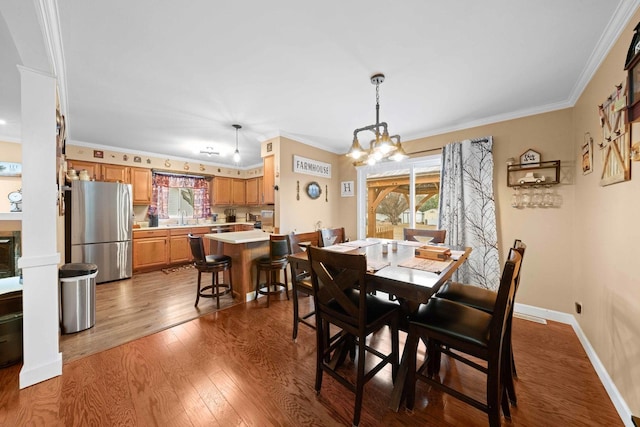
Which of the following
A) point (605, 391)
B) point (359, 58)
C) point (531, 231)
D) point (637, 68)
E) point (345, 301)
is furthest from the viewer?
point (531, 231)

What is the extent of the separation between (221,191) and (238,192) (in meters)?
0.47

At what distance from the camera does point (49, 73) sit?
169 cm

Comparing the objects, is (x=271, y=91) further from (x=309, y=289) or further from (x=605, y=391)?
(x=605, y=391)

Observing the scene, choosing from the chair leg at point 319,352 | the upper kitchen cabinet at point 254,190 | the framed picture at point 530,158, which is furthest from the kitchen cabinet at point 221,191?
the framed picture at point 530,158

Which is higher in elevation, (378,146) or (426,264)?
(378,146)

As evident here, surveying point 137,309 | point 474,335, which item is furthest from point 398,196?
point 137,309

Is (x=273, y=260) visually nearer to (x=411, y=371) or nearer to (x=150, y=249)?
Result: (x=411, y=371)

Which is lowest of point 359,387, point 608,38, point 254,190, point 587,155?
point 359,387

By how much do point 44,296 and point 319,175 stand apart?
350cm

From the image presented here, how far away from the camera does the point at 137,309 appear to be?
2.87 metres

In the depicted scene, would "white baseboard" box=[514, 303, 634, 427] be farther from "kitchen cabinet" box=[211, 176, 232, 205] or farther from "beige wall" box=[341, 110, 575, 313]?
"kitchen cabinet" box=[211, 176, 232, 205]

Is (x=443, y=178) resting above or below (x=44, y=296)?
above

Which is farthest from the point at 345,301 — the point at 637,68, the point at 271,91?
the point at 271,91

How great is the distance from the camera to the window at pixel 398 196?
3.69 metres
